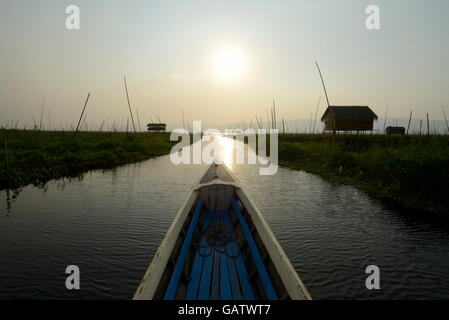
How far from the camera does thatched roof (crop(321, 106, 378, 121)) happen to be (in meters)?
36.6

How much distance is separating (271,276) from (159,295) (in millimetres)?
1598

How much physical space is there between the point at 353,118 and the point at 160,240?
34.6m

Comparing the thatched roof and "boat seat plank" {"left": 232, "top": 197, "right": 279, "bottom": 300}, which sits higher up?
the thatched roof

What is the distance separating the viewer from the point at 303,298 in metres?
3.18

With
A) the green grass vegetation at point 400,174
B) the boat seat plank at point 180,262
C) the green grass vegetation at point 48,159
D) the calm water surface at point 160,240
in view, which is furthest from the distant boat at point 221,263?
the green grass vegetation at point 48,159

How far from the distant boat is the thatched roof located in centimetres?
3327

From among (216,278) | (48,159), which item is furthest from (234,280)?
(48,159)

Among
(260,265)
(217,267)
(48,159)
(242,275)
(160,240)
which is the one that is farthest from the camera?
(48,159)

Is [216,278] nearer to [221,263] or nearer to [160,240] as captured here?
[221,263]

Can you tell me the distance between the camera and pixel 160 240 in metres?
8.00

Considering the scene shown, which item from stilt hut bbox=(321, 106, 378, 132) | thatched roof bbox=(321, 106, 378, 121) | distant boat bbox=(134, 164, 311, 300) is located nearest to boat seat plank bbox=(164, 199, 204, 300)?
distant boat bbox=(134, 164, 311, 300)

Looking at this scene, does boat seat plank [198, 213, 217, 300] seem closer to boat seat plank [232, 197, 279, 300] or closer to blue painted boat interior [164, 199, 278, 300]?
blue painted boat interior [164, 199, 278, 300]
